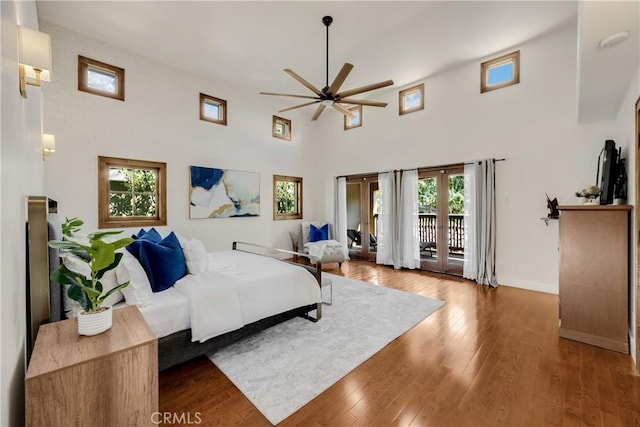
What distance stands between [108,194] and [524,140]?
700 centimetres

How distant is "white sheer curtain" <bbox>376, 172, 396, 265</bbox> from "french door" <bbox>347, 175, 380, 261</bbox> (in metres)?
0.27

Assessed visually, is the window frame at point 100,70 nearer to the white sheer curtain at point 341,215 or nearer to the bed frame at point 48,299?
the bed frame at point 48,299

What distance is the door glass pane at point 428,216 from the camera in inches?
223

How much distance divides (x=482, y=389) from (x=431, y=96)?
527 centimetres

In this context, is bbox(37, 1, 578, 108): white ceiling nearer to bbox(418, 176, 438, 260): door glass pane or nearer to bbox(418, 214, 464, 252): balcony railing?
bbox(418, 176, 438, 260): door glass pane

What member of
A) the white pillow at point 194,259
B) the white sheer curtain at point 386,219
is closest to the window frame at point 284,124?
the white sheer curtain at point 386,219

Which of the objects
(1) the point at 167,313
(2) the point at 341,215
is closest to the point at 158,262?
(1) the point at 167,313

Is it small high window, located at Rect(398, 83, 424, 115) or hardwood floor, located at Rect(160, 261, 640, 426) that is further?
small high window, located at Rect(398, 83, 424, 115)

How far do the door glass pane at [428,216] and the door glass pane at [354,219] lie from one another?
1.64 m

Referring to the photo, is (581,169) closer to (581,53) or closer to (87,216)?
(581,53)

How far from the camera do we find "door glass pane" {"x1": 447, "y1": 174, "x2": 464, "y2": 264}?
532 centimetres

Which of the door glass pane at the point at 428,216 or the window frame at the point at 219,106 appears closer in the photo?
the window frame at the point at 219,106

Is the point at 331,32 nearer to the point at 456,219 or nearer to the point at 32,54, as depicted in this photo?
the point at 32,54

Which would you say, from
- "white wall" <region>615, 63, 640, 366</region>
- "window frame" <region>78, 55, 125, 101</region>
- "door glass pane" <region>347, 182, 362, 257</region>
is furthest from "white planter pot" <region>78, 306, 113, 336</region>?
"door glass pane" <region>347, 182, 362, 257</region>
